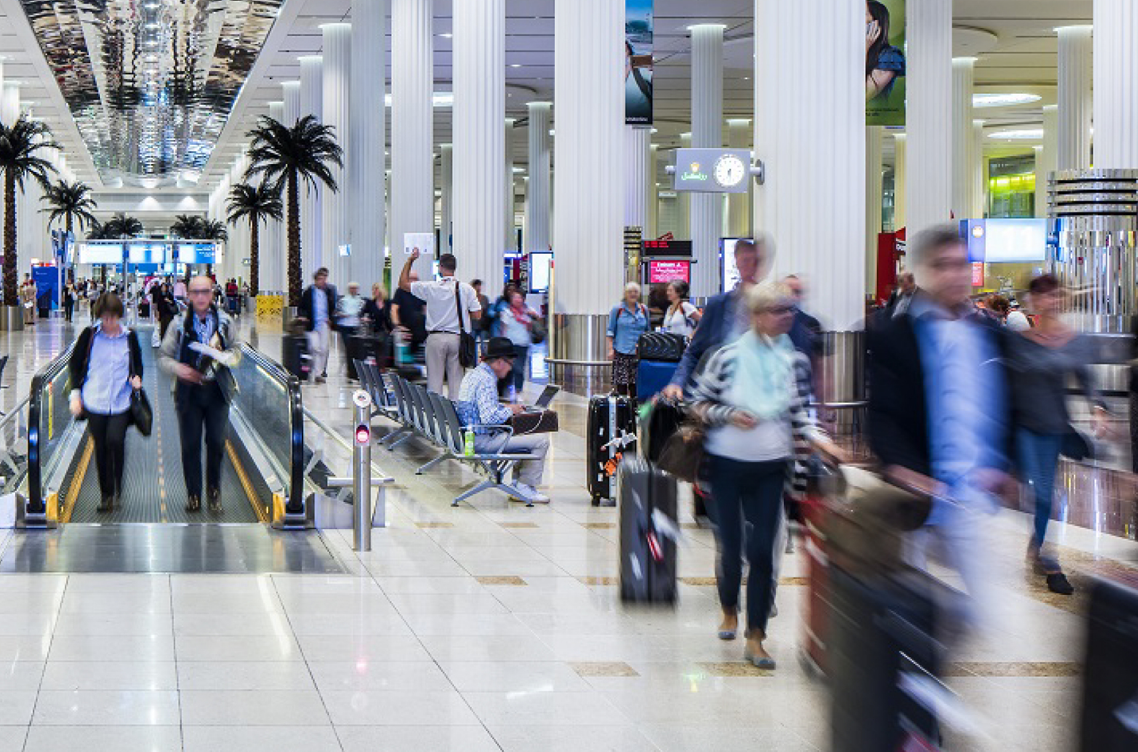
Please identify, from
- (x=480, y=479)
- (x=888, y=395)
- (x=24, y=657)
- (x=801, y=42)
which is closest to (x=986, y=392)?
(x=888, y=395)

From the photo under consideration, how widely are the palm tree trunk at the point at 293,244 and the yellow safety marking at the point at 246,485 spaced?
84.1 feet

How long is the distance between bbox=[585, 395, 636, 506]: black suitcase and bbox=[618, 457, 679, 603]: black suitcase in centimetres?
357

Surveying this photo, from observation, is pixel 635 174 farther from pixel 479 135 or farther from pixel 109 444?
pixel 109 444

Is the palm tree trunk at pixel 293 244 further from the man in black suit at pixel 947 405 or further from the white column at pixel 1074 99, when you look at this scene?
the man in black suit at pixel 947 405

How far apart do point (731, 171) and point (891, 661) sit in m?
11.6

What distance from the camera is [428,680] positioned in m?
6.23

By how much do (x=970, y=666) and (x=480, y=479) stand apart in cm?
708

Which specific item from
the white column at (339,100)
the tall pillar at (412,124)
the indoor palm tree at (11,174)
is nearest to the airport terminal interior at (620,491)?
the tall pillar at (412,124)

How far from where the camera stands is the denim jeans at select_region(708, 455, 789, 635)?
6488mm

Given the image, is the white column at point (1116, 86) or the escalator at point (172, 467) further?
the white column at point (1116, 86)

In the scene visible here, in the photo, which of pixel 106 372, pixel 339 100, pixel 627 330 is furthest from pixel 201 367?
pixel 339 100

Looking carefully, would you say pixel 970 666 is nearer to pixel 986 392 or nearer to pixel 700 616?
pixel 700 616

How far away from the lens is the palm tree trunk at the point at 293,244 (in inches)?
1667

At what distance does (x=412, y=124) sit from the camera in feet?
94.4
